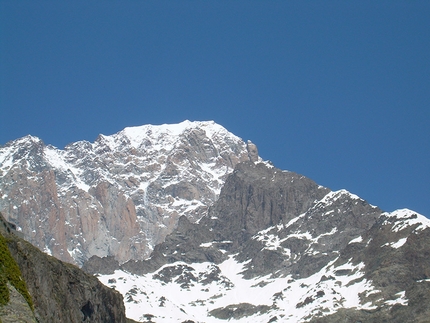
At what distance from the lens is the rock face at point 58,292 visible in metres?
91.5

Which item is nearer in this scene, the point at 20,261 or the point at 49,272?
the point at 20,261

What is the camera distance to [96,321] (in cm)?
14538

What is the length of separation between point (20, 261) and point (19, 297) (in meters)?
45.7

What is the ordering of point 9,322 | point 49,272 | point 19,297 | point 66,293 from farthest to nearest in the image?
point 66,293 → point 49,272 → point 19,297 → point 9,322

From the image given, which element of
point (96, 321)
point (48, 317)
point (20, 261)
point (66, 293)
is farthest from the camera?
point (96, 321)

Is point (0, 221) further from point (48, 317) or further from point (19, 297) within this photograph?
point (19, 297)

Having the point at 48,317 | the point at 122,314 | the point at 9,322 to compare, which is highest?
the point at 122,314

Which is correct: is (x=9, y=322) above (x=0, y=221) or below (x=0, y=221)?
below

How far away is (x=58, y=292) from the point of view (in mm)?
119000

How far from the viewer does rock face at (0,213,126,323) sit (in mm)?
91500

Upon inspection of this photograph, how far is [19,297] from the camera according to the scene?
47.3 m

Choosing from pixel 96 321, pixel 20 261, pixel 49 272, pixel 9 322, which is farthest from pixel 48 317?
pixel 9 322

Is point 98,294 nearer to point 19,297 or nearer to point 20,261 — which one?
point 20,261

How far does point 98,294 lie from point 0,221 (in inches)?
2465
